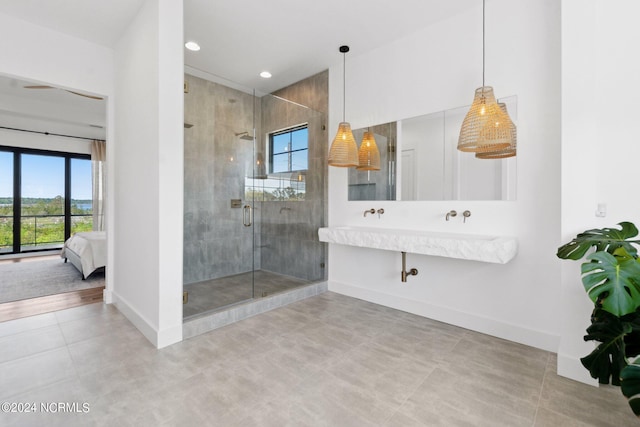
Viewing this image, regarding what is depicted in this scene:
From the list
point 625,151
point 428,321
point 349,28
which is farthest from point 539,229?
point 349,28

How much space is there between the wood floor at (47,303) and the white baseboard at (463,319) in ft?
9.95

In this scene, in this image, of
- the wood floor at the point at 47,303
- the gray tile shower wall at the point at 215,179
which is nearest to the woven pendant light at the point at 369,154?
the gray tile shower wall at the point at 215,179

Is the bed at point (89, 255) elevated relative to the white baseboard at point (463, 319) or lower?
elevated

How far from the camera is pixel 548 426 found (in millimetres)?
1498

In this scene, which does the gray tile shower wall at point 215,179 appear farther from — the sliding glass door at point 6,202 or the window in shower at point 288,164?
the sliding glass door at point 6,202

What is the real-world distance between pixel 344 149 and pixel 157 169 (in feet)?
5.65

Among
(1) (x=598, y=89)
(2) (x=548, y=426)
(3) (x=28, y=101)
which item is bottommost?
(2) (x=548, y=426)

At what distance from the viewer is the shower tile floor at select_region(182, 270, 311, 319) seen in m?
2.70

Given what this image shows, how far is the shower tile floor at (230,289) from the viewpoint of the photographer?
8.86 ft

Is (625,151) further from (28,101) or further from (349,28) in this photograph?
(28,101)

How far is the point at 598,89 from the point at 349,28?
2.08 meters

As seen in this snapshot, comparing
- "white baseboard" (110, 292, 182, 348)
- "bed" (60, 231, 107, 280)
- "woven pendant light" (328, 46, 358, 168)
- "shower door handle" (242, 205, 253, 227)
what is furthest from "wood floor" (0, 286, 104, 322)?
"woven pendant light" (328, 46, 358, 168)

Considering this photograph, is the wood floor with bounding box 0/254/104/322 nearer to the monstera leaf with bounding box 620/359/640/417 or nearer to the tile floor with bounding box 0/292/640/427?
the tile floor with bounding box 0/292/640/427

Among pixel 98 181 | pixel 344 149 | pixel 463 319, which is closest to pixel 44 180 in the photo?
pixel 98 181
